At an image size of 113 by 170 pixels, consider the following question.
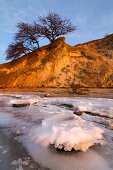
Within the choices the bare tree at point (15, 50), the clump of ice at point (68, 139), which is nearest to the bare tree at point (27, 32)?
the bare tree at point (15, 50)

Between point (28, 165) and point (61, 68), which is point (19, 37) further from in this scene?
point (28, 165)

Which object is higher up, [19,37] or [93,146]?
[19,37]

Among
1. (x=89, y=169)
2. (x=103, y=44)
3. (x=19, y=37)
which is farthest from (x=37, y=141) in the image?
(x=103, y=44)

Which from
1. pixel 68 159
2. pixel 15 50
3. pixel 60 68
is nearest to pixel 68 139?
pixel 68 159

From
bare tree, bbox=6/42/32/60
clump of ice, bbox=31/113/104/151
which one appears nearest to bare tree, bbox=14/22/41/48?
bare tree, bbox=6/42/32/60

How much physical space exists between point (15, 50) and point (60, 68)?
376cm

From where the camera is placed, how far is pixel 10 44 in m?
8.12

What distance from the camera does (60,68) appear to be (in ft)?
24.0

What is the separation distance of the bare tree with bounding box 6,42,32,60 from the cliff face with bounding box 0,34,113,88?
0.43m

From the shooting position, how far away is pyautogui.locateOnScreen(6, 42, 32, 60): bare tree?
7.95 metres

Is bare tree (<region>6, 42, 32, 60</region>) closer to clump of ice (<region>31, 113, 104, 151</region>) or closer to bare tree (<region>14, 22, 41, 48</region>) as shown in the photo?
bare tree (<region>14, 22, 41, 48</region>)

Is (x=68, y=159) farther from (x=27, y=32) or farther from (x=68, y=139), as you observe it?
(x=27, y=32)

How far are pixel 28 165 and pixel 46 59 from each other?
24.9 feet

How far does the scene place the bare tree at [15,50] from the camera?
7.95 meters
